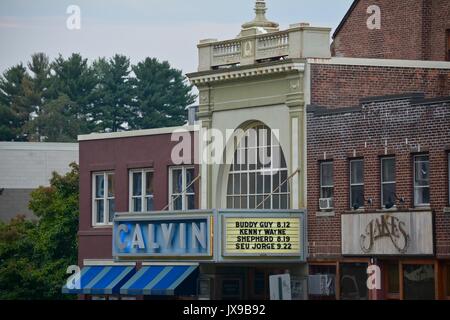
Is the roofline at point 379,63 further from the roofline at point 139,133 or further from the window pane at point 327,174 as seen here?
the roofline at point 139,133

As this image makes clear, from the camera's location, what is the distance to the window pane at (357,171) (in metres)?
45.0

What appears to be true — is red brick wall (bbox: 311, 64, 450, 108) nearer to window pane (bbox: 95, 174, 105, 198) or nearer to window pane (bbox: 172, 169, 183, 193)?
window pane (bbox: 172, 169, 183, 193)

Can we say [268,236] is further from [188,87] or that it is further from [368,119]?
[188,87]

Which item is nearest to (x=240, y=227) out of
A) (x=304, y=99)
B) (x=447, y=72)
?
(x=304, y=99)

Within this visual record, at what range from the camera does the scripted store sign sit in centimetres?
4662

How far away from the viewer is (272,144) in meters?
49.2

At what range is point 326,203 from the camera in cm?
4612

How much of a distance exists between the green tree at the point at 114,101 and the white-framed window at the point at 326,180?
246 feet

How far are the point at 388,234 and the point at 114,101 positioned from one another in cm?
8122

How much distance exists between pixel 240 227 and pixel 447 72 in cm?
825

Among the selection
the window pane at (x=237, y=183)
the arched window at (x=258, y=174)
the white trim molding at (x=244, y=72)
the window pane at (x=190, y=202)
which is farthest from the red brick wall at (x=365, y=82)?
the window pane at (x=190, y=202)

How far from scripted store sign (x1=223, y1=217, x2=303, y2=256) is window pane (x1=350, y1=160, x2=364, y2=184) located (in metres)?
2.49

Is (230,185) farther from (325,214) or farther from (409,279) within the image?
(409,279)

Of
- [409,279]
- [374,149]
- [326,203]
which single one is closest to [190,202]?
[326,203]
